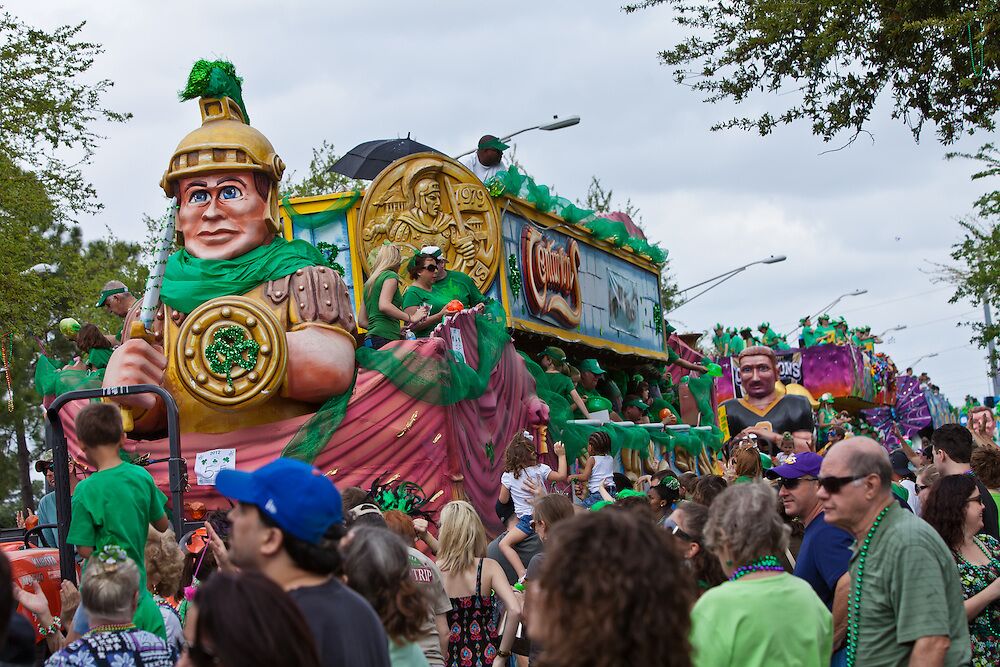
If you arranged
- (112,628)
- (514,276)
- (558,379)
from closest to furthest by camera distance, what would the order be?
1. (112,628)
2. (558,379)
3. (514,276)

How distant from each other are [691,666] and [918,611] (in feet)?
5.77

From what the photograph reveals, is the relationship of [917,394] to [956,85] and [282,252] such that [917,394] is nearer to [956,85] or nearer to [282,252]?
[956,85]

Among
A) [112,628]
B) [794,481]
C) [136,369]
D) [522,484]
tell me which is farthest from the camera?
[136,369]

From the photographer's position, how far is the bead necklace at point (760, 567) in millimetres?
4547

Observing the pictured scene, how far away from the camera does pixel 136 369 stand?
39.2 ft

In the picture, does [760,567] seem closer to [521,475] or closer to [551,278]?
[521,475]

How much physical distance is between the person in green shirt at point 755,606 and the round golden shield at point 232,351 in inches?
299

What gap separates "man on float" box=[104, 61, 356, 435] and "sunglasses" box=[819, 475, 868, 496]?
7.41m

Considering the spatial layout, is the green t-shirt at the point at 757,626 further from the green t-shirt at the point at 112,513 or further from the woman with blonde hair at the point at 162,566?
the woman with blonde hair at the point at 162,566

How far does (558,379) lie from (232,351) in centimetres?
586

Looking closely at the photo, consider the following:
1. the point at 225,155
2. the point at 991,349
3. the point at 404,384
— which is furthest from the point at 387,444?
the point at 991,349

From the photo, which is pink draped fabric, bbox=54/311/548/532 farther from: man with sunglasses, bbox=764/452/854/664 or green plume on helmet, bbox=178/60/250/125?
man with sunglasses, bbox=764/452/854/664

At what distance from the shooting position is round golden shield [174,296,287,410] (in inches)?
463

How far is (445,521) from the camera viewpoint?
310 inches
